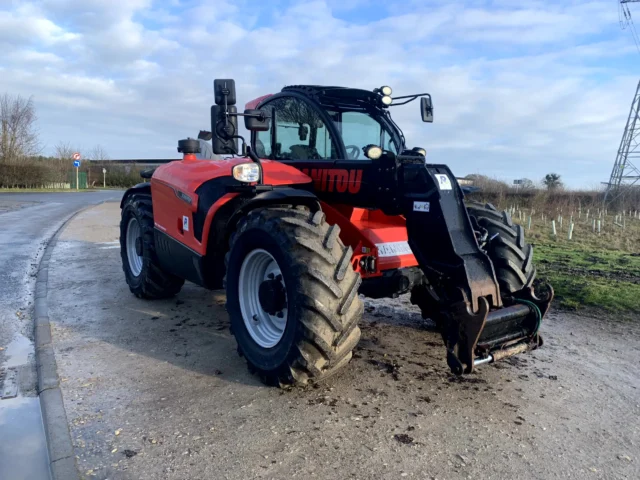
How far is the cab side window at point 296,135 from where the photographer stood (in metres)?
4.79

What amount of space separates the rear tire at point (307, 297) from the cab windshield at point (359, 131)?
127 cm

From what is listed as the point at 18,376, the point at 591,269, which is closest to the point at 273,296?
the point at 18,376

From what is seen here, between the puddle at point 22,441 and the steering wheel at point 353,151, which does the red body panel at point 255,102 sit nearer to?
the steering wheel at point 353,151

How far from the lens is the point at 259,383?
386cm

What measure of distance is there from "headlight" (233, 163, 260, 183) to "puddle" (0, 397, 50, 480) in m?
2.17

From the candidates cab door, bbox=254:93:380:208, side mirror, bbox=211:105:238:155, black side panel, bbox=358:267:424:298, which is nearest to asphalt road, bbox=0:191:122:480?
side mirror, bbox=211:105:238:155

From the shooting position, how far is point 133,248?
22.4 feet

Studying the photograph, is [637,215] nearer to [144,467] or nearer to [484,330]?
[484,330]

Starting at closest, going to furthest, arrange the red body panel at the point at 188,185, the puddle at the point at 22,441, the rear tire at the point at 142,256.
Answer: the puddle at the point at 22,441 → the red body panel at the point at 188,185 → the rear tire at the point at 142,256

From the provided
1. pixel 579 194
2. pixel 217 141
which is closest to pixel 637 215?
pixel 579 194

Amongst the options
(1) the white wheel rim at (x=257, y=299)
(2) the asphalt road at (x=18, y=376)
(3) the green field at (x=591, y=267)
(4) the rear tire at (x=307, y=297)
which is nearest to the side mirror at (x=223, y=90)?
(4) the rear tire at (x=307, y=297)

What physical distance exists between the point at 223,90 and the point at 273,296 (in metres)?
1.78

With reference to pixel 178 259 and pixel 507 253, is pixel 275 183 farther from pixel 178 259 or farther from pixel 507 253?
pixel 507 253

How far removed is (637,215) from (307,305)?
20.4m
